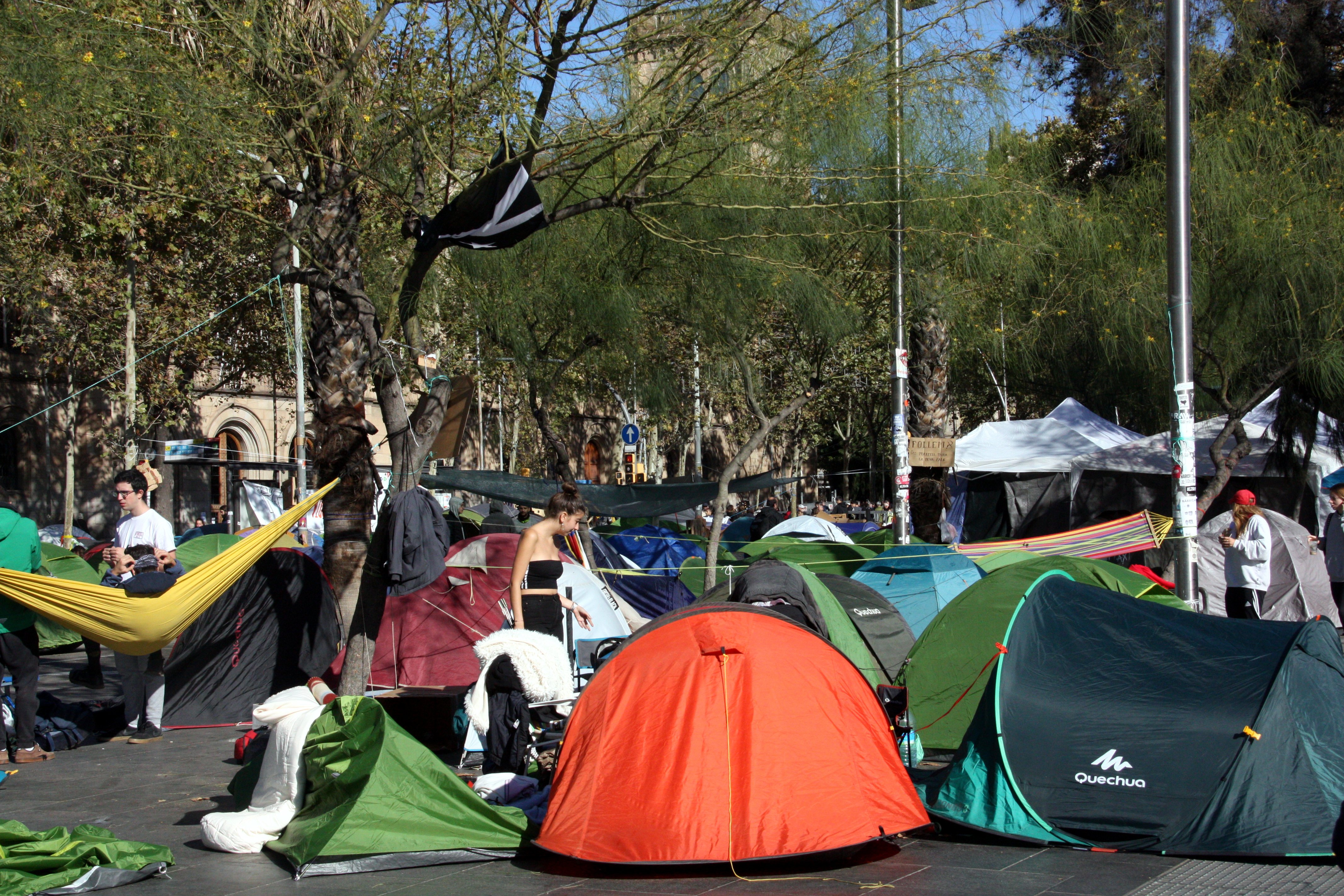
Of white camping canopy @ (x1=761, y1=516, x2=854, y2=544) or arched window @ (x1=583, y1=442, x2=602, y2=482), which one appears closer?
white camping canopy @ (x1=761, y1=516, x2=854, y2=544)

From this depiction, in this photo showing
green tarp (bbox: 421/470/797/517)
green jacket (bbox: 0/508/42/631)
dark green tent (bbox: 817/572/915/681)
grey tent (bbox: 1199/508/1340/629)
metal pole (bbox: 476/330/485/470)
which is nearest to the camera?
green jacket (bbox: 0/508/42/631)

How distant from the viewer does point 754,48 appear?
332 inches

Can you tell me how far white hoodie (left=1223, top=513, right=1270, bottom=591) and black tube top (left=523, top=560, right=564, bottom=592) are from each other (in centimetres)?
606

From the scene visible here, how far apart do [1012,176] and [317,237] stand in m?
7.74

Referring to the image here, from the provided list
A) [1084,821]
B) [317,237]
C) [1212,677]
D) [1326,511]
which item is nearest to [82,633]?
[317,237]

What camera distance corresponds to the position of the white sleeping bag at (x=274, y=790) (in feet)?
19.0

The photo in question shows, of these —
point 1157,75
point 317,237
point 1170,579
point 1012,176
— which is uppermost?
point 1157,75

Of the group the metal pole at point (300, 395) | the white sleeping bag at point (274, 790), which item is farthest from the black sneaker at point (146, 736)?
the metal pole at point (300, 395)

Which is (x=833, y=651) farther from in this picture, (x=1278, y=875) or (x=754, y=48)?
(x=754, y=48)

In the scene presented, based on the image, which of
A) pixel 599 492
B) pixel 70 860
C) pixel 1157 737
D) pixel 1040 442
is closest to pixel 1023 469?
pixel 1040 442

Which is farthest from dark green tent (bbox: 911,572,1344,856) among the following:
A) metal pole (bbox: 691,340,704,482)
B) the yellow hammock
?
metal pole (bbox: 691,340,704,482)

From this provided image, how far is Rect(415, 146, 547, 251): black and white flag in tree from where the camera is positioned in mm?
7836

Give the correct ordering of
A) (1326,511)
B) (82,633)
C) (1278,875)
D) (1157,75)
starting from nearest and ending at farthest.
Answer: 1. (1278,875)
2. (82,633)
3. (1157,75)
4. (1326,511)

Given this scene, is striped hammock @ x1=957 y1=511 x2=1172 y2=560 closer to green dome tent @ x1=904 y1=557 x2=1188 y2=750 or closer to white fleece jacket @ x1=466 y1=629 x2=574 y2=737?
green dome tent @ x1=904 y1=557 x2=1188 y2=750
